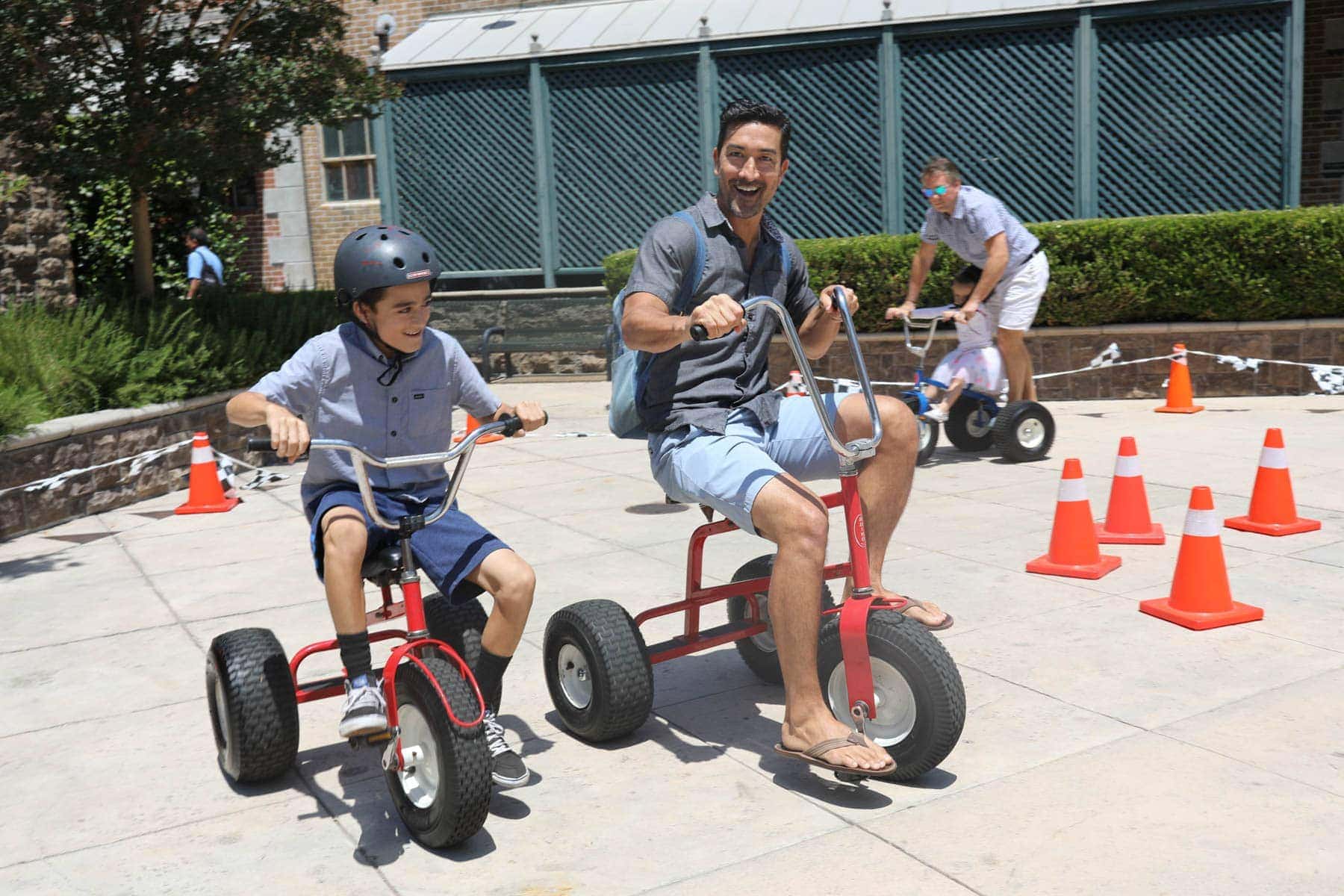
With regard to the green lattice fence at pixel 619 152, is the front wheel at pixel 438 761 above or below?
below

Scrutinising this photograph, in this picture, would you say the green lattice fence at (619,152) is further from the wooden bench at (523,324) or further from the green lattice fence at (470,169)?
the wooden bench at (523,324)

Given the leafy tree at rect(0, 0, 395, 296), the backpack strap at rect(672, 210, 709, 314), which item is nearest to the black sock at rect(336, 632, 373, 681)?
the backpack strap at rect(672, 210, 709, 314)

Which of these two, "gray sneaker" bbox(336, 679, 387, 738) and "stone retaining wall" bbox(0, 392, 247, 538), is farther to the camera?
"stone retaining wall" bbox(0, 392, 247, 538)

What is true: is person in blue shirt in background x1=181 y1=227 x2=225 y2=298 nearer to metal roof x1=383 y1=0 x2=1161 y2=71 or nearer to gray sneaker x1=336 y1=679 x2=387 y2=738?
metal roof x1=383 y1=0 x2=1161 y2=71

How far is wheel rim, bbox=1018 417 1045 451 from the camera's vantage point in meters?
8.45

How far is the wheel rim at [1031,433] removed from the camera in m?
8.45

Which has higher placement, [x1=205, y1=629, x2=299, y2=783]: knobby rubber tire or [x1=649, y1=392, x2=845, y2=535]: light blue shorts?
[x1=649, y1=392, x2=845, y2=535]: light blue shorts

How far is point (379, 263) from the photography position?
354 cm

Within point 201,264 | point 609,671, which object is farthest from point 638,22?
point 609,671

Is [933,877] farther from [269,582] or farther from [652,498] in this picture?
[652,498]

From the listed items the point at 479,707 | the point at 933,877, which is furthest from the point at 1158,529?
the point at 479,707

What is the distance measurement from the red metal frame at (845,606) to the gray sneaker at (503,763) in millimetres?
669

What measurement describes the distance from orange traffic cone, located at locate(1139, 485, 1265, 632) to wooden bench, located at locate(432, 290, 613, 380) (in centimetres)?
958

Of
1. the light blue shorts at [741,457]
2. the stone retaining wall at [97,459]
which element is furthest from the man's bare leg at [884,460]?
the stone retaining wall at [97,459]
